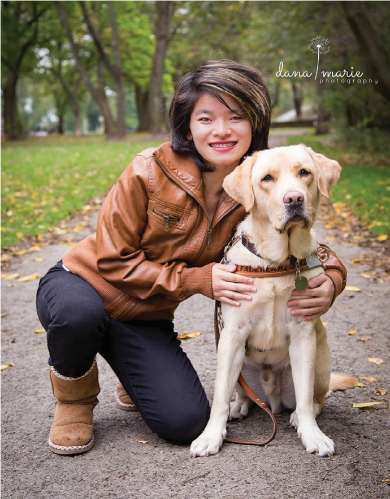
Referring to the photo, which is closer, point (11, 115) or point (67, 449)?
point (67, 449)

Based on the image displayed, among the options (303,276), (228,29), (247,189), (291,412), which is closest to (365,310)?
(291,412)

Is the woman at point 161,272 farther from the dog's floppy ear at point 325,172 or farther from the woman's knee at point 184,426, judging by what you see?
the dog's floppy ear at point 325,172

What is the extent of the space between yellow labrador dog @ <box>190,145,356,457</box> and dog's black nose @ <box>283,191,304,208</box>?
7 centimetres

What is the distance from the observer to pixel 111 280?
286 centimetres

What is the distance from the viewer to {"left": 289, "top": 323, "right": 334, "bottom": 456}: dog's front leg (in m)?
2.67

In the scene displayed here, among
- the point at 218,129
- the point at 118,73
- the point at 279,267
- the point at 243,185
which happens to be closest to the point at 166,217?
the point at 243,185

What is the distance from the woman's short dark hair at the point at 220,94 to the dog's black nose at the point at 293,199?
645 millimetres

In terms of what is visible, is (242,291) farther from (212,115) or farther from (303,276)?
(212,115)

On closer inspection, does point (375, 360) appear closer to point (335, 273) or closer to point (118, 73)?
point (335, 273)

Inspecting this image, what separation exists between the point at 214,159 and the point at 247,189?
321 millimetres

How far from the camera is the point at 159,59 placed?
76.7 ft

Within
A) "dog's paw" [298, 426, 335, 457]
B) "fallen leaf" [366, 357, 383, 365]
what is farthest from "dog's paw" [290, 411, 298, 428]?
"fallen leaf" [366, 357, 383, 365]

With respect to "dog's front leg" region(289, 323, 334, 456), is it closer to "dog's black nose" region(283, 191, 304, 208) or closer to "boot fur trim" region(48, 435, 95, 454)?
"dog's black nose" region(283, 191, 304, 208)

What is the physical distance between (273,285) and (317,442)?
2.67ft
